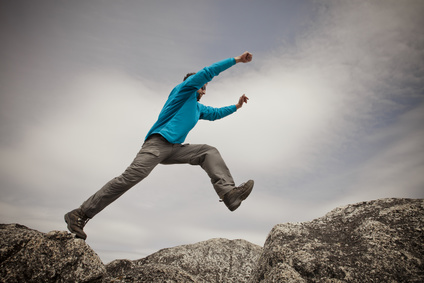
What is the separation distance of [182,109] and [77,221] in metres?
3.29

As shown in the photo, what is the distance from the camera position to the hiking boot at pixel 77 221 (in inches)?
212

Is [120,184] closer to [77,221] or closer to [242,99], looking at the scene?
[77,221]

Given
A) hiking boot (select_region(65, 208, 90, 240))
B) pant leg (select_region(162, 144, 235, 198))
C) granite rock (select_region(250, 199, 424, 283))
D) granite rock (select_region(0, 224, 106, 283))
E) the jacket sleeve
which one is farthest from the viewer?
the jacket sleeve

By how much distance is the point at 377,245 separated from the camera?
3670mm

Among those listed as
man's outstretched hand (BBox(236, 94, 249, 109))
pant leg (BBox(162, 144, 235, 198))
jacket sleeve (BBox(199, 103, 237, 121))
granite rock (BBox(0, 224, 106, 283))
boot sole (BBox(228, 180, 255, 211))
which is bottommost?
granite rock (BBox(0, 224, 106, 283))

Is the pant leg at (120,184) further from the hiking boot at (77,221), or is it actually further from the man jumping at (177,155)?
the hiking boot at (77,221)

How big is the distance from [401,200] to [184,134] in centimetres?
446

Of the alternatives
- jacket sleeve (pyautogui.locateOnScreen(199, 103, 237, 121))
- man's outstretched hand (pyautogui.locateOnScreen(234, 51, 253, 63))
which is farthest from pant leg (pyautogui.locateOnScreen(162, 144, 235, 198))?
man's outstretched hand (pyautogui.locateOnScreen(234, 51, 253, 63))

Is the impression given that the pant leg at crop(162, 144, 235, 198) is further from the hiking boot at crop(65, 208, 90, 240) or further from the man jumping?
the hiking boot at crop(65, 208, 90, 240)

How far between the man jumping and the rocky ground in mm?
1307

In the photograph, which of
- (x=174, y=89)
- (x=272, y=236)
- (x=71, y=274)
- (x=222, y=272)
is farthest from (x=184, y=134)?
(x=222, y=272)

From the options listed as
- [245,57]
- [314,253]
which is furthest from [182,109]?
[314,253]

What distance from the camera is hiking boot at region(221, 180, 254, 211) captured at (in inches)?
233

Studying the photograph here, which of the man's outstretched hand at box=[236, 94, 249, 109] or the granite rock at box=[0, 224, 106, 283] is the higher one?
the man's outstretched hand at box=[236, 94, 249, 109]
